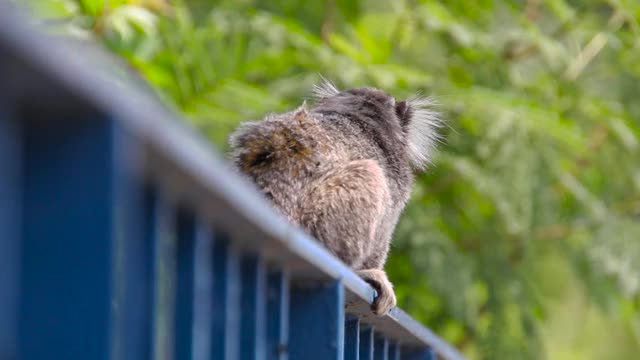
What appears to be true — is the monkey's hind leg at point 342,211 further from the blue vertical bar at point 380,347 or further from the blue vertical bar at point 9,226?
the blue vertical bar at point 9,226

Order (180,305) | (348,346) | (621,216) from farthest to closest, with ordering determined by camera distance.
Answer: (621,216)
(348,346)
(180,305)

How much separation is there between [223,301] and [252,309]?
26 centimetres

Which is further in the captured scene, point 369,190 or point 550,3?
point 550,3

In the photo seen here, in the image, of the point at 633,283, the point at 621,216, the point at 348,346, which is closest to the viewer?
the point at 348,346

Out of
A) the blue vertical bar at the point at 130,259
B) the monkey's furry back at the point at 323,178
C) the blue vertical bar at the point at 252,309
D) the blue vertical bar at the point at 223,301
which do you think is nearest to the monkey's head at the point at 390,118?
the monkey's furry back at the point at 323,178

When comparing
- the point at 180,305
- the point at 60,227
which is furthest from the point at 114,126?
the point at 180,305

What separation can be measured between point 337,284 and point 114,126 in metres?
1.52

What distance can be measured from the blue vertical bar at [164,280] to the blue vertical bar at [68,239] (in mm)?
290

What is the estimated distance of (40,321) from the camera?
6.21ft

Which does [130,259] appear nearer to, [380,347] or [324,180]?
[380,347]

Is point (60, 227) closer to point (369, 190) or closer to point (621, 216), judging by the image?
point (369, 190)

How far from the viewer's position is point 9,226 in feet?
5.70

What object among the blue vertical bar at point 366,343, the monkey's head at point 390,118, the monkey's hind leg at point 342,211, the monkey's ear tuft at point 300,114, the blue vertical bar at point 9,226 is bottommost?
the blue vertical bar at point 9,226

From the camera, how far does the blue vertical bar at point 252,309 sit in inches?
113
